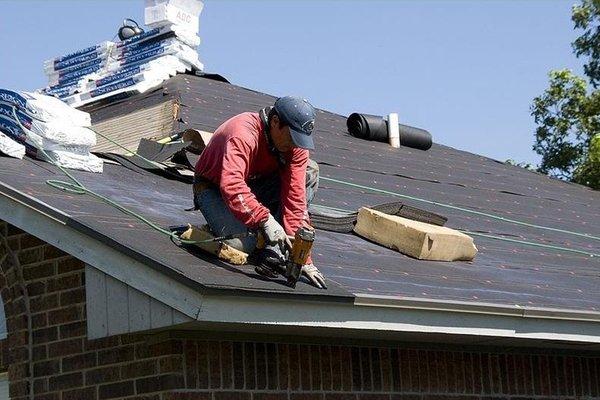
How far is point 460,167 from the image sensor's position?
51.1 ft

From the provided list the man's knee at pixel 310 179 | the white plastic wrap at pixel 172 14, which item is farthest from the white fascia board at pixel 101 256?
the white plastic wrap at pixel 172 14

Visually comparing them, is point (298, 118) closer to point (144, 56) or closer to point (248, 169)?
point (248, 169)

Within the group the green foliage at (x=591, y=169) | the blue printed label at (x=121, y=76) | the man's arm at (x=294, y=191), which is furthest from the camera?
the green foliage at (x=591, y=169)

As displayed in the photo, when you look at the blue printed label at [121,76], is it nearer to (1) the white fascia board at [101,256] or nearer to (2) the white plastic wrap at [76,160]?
(2) the white plastic wrap at [76,160]

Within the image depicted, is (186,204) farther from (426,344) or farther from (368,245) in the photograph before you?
(426,344)

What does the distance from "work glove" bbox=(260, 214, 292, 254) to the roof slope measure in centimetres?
23

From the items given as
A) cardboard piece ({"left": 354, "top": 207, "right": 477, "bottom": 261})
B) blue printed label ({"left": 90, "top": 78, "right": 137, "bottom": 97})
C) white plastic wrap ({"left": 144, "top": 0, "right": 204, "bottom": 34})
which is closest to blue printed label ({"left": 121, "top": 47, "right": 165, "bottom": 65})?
white plastic wrap ({"left": 144, "top": 0, "right": 204, "bottom": 34})

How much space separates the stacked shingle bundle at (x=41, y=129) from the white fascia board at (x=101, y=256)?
3.87ft

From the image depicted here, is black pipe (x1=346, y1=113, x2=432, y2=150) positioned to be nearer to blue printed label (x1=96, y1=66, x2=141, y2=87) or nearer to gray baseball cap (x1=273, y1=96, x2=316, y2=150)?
blue printed label (x1=96, y1=66, x2=141, y2=87)

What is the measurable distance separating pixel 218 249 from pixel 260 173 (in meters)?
0.69

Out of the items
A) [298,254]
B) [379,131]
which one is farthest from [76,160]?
[379,131]

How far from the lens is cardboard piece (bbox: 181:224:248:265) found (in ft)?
23.4

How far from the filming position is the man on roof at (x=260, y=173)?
274 inches

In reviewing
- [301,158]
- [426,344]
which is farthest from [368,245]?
[301,158]
